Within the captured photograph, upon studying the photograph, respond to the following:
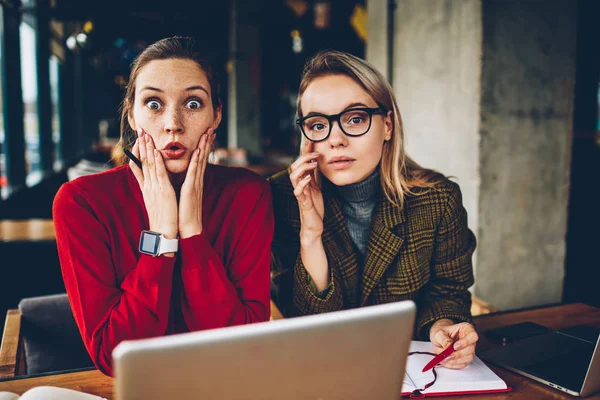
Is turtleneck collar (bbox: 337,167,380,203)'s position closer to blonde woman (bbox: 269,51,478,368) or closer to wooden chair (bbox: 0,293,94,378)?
blonde woman (bbox: 269,51,478,368)

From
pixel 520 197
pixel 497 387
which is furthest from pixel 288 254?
pixel 520 197

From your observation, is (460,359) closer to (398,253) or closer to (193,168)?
(398,253)

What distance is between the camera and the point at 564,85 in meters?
2.85

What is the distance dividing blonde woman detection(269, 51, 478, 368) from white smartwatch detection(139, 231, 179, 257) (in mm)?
402

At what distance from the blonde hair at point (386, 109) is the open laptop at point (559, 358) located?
21.4 inches

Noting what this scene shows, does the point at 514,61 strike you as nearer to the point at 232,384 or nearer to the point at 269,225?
the point at 269,225

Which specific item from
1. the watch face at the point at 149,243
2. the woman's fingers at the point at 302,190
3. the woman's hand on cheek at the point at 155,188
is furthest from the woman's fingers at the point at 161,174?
the woman's fingers at the point at 302,190

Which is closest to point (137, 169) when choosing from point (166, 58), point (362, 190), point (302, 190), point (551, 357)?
point (166, 58)

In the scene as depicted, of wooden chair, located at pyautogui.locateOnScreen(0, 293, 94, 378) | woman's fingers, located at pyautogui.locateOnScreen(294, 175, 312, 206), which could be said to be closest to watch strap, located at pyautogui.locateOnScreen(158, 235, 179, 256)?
woman's fingers, located at pyautogui.locateOnScreen(294, 175, 312, 206)

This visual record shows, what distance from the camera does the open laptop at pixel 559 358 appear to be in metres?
1.06

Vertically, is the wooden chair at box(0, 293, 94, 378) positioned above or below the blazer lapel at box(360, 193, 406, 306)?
below

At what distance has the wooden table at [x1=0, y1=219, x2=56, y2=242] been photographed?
2795mm

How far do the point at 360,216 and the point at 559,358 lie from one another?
0.71 meters

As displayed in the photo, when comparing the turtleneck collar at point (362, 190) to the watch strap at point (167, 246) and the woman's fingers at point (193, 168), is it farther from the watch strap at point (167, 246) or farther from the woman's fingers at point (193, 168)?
the watch strap at point (167, 246)
